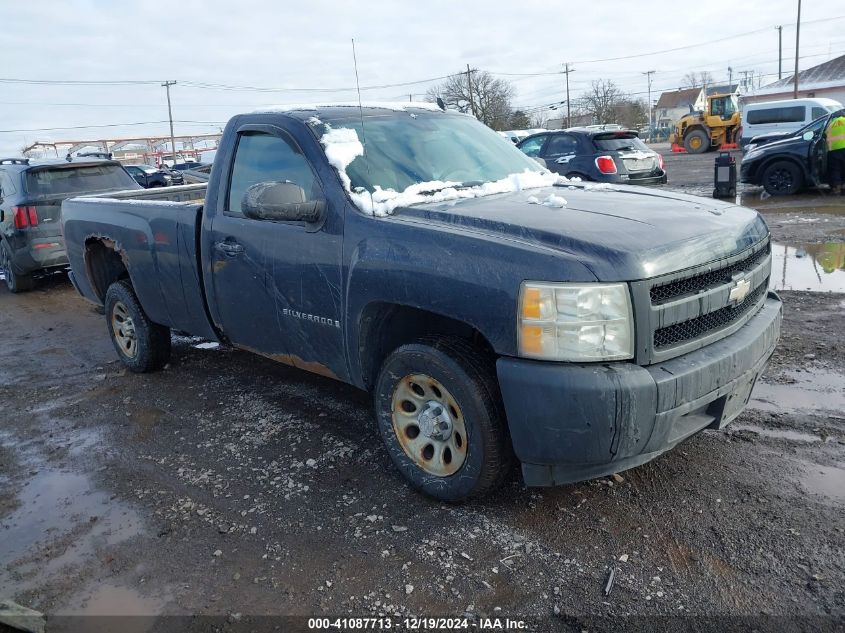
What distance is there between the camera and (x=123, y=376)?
227 inches

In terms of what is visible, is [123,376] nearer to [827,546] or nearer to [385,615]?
[385,615]

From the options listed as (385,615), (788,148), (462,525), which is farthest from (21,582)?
(788,148)

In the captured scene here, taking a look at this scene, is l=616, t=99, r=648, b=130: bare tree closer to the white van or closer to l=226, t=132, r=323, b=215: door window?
the white van

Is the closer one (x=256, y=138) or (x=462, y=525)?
(x=462, y=525)

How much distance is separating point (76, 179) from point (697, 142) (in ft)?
A: 99.0

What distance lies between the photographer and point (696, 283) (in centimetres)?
295

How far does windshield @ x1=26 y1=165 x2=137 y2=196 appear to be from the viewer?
923 cm

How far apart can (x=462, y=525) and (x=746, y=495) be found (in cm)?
133

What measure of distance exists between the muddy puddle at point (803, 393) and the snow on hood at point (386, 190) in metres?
1.95

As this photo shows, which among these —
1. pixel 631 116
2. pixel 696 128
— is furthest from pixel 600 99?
pixel 696 128

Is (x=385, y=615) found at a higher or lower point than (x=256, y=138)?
lower

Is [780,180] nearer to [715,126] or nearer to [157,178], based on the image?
[157,178]

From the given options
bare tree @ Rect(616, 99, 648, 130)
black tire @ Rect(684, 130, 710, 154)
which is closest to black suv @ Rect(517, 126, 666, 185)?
black tire @ Rect(684, 130, 710, 154)

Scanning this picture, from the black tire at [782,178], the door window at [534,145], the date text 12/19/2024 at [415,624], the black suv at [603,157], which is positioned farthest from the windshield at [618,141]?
the date text 12/19/2024 at [415,624]
